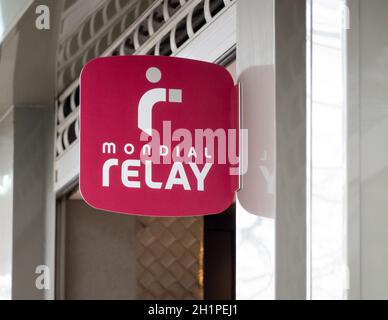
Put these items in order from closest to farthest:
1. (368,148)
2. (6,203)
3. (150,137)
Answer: (368,148) → (150,137) → (6,203)

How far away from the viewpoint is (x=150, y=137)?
4.95ft

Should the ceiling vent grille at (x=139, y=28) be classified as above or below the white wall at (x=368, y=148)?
above

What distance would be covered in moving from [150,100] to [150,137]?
82mm

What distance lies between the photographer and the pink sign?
150cm

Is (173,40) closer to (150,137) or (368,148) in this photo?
(150,137)

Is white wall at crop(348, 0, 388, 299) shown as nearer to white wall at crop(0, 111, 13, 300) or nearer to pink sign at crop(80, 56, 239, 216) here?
pink sign at crop(80, 56, 239, 216)

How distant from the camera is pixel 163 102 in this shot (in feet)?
4.95

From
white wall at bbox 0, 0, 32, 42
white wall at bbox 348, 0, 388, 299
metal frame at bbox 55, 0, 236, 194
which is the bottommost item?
white wall at bbox 348, 0, 388, 299

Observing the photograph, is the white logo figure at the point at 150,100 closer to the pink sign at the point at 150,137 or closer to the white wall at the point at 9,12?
the pink sign at the point at 150,137

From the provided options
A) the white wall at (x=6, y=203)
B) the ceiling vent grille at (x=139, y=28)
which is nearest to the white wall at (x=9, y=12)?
the ceiling vent grille at (x=139, y=28)

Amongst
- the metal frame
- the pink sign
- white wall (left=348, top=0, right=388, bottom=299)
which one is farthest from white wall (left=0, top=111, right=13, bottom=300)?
white wall (left=348, top=0, right=388, bottom=299)

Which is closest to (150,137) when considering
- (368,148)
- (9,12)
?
(368,148)

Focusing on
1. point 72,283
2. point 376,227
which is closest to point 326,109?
point 376,227

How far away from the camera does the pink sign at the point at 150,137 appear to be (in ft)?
4.93
